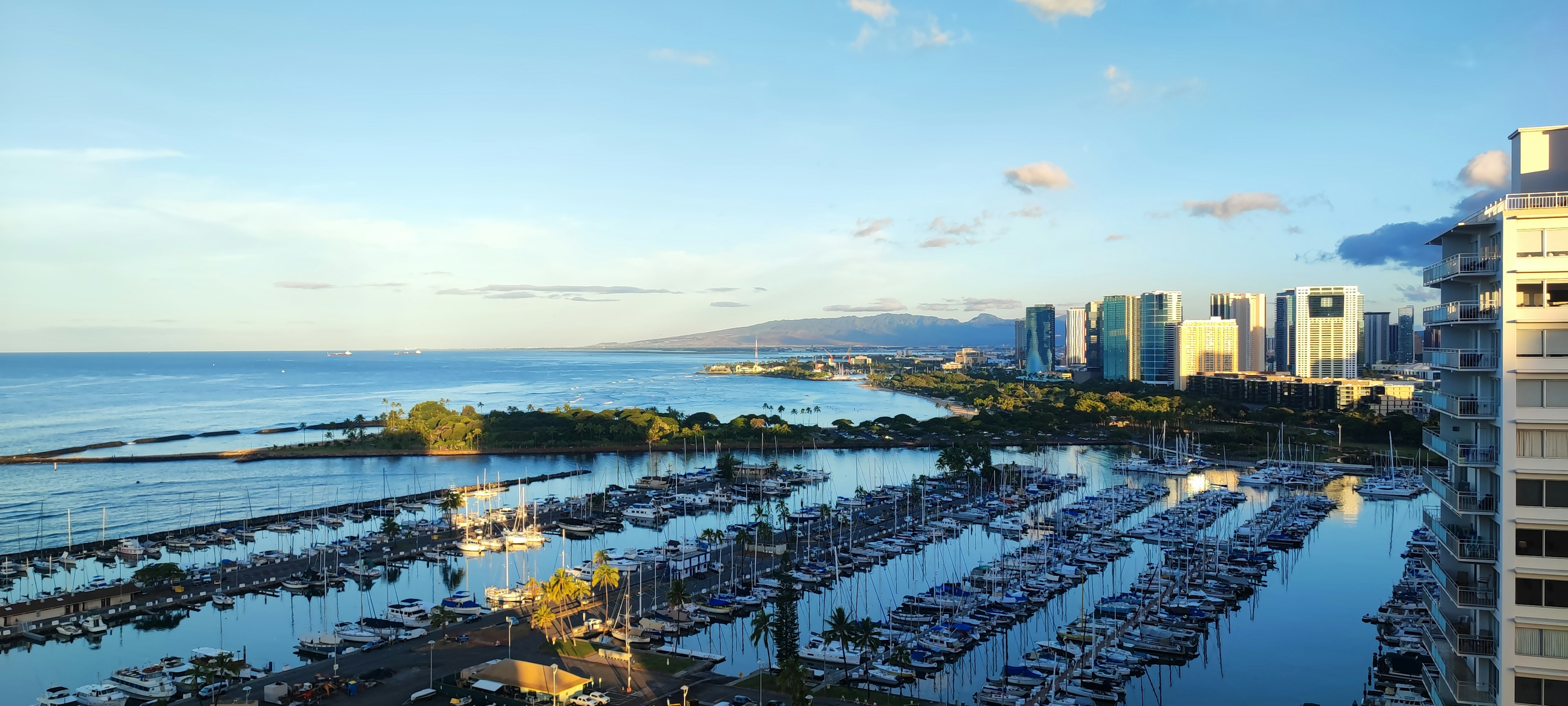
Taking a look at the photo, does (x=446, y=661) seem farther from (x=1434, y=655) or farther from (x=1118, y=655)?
(x=1434, y=655)

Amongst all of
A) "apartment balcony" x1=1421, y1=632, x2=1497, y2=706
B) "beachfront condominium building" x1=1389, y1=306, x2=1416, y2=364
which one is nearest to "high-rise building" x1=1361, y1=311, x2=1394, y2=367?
"beachfront condominium building" x1=1389, y1=306, x2=1416, y2=364

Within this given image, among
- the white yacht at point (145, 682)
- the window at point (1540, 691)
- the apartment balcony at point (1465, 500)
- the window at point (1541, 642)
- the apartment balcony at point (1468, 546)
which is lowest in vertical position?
the white yacht at point (145, 682)

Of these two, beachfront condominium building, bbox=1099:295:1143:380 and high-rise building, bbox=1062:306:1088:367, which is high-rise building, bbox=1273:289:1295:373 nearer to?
beachfront condominium building, bbox=1099:295:1143:380

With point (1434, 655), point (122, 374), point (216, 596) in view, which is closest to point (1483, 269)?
point (1434, 655)

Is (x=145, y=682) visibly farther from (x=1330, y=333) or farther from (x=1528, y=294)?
(x=1330, y=333)

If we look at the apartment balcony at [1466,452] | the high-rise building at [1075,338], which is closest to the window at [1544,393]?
the apartment balcony at [1466,452]

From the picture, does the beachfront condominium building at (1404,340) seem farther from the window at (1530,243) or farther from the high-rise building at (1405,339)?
the window at (1530,243)

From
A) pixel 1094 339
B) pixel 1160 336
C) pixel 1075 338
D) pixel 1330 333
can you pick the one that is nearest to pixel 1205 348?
pixel 1160 336
